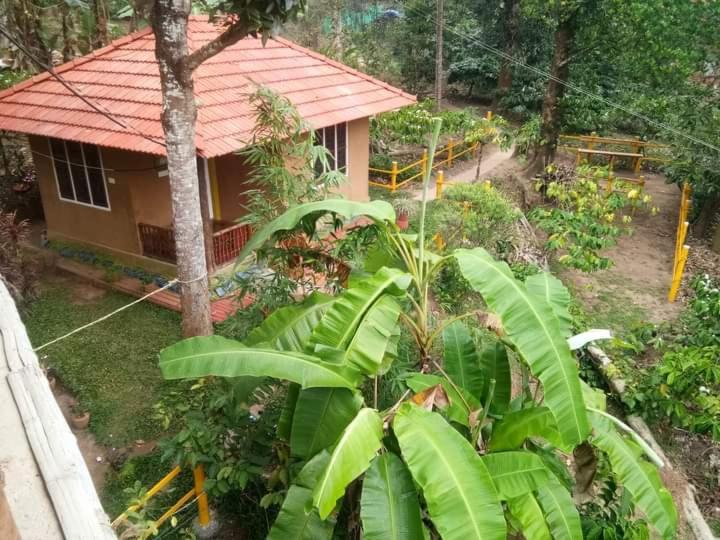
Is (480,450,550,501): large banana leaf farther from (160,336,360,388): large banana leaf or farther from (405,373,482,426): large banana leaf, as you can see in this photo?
(160,336,360,388): large banana leaf

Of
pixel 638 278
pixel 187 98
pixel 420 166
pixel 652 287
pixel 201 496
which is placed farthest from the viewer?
pixel 420 166

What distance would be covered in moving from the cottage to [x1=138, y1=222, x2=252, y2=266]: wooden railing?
2 cm

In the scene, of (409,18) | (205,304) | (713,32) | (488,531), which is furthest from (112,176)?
(409,18)

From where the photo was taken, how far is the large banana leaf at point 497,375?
172 inches

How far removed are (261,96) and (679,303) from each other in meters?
10.1

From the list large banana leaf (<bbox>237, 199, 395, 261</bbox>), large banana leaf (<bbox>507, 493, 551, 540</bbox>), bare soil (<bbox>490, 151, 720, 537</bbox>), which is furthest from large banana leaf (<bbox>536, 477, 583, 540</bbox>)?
bare soil (<bbox>490, 151, 720, 537</bbox>)

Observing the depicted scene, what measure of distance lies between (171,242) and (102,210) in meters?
1.86

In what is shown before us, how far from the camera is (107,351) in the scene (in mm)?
8141

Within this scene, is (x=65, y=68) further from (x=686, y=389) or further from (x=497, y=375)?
(x=686, y=389)

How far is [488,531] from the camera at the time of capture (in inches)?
113

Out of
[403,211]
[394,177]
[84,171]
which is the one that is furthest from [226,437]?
[394,177]

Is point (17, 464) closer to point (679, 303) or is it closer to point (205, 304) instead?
point (205, 304)

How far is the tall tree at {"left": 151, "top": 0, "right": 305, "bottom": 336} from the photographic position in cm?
533

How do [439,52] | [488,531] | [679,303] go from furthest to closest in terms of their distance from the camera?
[439,52]
[679,303]
[488,531]
